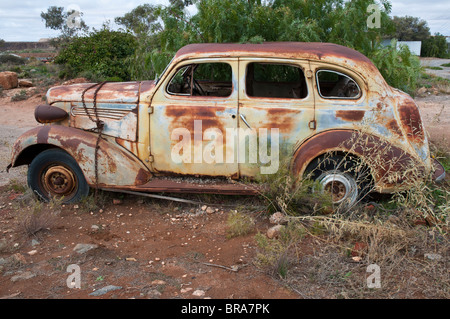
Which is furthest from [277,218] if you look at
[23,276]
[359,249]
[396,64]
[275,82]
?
[396,64]

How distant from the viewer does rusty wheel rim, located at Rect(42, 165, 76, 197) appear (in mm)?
5219

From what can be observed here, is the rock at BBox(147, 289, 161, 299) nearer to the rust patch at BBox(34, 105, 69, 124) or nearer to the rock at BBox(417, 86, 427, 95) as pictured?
the rust patch at BBox(34, 105, 69, 124)

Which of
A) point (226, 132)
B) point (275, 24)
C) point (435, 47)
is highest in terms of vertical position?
point (435, 47)

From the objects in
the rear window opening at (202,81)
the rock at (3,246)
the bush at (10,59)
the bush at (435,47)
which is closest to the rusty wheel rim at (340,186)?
the rear window opening at (202,81)

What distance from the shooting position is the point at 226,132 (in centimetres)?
484

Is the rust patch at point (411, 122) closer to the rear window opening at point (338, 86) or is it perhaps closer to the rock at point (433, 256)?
the rear window opening at point (338, 86)

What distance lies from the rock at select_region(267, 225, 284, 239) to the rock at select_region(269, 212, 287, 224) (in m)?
0.22

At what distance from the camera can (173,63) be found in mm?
4957

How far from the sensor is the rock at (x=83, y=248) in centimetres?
420

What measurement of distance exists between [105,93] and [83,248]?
6.46ft

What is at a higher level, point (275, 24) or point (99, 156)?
point (275, 24)

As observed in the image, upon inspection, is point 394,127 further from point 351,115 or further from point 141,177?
point 141,177

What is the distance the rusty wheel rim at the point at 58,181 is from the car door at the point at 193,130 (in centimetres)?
113

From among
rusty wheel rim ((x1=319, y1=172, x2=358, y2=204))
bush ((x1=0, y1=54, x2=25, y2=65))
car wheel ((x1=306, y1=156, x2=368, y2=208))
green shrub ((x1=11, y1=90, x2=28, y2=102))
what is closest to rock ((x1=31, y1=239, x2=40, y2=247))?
car wheel ((x1=306, y1=156, x2=368, y2=208))
